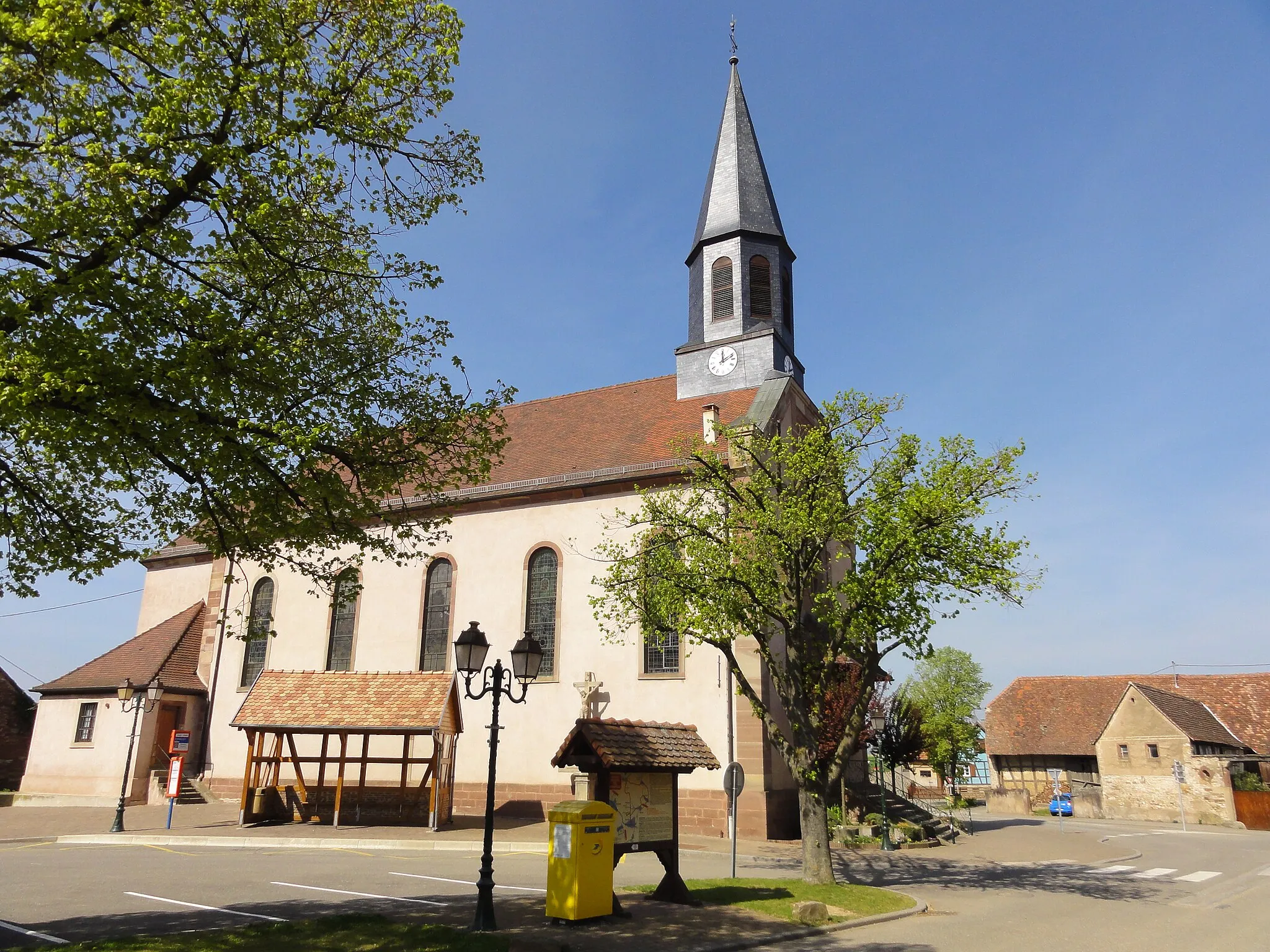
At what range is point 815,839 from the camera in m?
13.9

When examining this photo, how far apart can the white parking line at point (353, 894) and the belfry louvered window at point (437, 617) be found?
11936 mm

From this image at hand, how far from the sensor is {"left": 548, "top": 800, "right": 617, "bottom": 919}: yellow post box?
10062mm

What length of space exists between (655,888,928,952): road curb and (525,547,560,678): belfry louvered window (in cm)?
1245

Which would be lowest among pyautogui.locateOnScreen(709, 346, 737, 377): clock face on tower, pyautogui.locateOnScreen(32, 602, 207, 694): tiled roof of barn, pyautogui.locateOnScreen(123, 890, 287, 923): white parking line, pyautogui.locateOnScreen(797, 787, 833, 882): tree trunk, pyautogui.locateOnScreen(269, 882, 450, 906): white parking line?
pyautogui.locateOnScreen(269, 882, 450, 906): white parking line

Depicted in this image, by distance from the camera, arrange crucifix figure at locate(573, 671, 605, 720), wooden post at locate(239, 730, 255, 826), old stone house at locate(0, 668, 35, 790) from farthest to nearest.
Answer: old stone house at locate(0, 668, 35, 790) → crucifix figure at locate(573, 671, 605, 720) → wooden post at locate(239, 730, 255, 826)

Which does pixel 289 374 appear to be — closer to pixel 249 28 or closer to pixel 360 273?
pixel 360 273

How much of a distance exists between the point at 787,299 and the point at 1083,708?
33742 mm

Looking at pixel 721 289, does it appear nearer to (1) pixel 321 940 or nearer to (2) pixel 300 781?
(2) pixel 300 781

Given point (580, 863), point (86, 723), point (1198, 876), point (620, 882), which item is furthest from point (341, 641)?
point (1198, 876)

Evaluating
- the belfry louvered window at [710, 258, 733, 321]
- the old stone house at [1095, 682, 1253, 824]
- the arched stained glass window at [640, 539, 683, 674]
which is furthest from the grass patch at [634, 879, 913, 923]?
the old stone house at [1095, 682, 1253, 824]

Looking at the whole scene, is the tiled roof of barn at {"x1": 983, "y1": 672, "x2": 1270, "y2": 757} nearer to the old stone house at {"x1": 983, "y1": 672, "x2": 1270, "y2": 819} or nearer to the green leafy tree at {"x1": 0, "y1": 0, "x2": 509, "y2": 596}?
the old stone house at {"x1": 983, "y1": 672, "x2": 1270, "y2": 819}

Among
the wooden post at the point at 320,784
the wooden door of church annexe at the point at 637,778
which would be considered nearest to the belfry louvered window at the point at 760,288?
the wooden post at the point at 320,784

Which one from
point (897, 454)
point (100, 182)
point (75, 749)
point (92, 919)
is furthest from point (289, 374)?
point (75, 749)

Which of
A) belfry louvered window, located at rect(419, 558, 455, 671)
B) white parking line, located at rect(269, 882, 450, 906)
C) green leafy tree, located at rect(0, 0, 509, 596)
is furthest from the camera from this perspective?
belfry louvered window, located at rect(419, 558, 455, 671)
